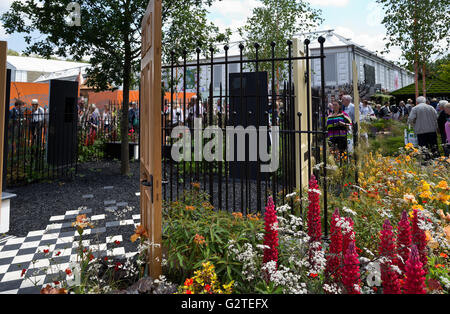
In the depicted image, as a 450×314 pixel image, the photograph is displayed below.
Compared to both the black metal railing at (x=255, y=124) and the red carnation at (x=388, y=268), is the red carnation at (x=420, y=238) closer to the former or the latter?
the red carnation at (x=388, y=268)

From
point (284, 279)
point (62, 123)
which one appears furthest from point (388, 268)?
point (62, 123)

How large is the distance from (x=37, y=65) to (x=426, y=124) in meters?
21.8

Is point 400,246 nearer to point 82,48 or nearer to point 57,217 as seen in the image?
point 57,217

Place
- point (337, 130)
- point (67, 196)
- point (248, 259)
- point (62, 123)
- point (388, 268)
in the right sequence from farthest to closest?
point (62, 123), point (337, 130), point (67, 196), point (248, 259), point (388, 268)

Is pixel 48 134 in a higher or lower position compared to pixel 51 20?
lower

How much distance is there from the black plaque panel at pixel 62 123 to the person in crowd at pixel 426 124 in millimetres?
10085

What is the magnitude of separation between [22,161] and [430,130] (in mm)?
11571

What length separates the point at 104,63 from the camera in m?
7.61

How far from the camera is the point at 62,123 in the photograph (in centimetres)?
841

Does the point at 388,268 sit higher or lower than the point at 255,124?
lower

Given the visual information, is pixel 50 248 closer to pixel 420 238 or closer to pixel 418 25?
pixel 420 238

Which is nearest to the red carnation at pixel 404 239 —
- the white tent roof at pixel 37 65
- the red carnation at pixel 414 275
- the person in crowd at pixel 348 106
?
the red carnation at pixel 414 275

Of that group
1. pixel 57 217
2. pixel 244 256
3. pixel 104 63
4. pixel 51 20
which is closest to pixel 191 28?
pixel 104 63

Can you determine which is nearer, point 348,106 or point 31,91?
point 348,106
